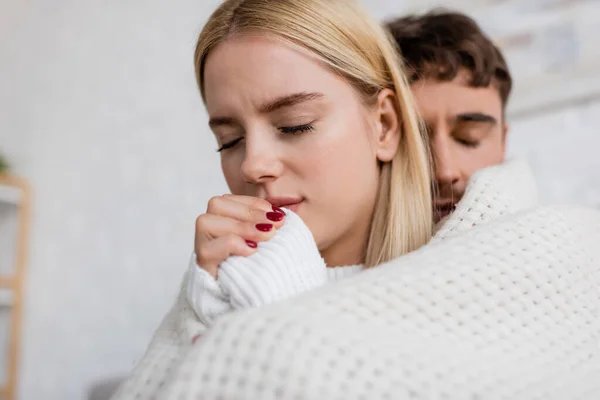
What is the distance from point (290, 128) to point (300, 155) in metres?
0.04

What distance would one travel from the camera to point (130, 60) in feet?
7.44

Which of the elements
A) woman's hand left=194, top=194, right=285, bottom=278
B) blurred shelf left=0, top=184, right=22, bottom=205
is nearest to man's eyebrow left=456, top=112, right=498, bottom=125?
woman's hand left=194, top=194, right=285, bottom=278

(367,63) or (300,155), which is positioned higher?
(367,63)

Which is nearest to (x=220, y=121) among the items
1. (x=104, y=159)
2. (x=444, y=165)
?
(x=444, y=165)

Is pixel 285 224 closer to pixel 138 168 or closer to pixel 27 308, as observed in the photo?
pixel 138 168

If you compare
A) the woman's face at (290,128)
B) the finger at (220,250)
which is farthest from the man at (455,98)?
the finger at (220,250)

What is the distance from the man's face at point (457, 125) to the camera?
45.2 inches

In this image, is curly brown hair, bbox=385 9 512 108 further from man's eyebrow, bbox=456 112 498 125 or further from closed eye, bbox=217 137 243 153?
closed eye, bbox=217 137 243 153

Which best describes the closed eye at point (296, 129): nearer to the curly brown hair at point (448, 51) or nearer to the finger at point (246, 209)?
the finger at point (246, 209)

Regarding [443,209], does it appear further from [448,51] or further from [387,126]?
[448,51]

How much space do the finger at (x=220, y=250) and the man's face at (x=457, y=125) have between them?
51 centimetres

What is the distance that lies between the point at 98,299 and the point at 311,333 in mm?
1832

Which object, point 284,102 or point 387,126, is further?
point 387,126

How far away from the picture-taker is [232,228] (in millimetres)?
785
